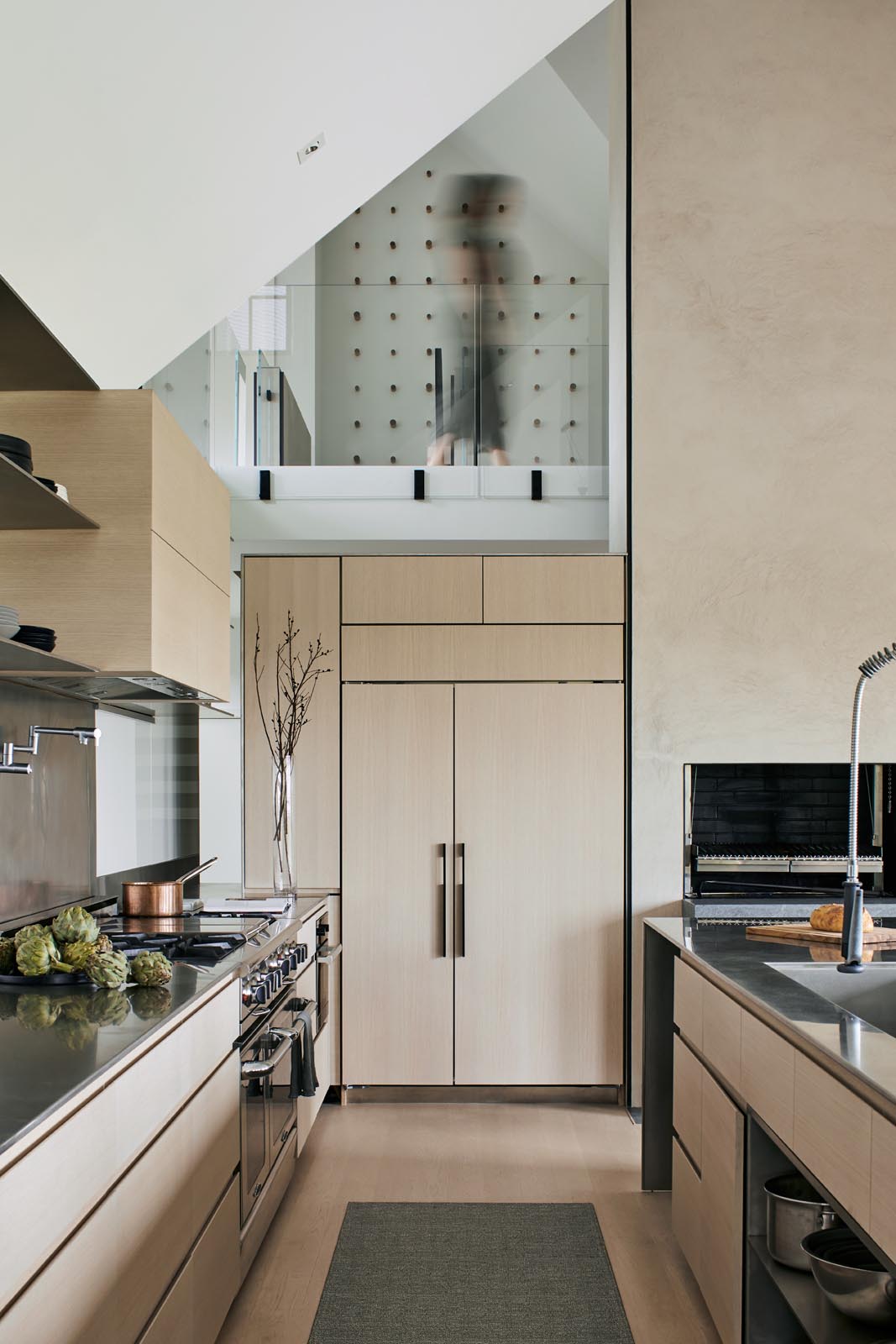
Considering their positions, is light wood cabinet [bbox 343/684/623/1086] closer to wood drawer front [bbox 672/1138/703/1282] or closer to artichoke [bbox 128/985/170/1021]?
wood drawer front [bbox 672/1138/703/1282]

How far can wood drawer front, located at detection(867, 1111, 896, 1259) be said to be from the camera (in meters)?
1.56

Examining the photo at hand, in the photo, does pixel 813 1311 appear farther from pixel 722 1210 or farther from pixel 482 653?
pixel 482 653

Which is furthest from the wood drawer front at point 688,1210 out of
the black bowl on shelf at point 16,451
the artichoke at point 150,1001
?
the black bowl on shelf at point 16,451

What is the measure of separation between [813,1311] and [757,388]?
3547mm

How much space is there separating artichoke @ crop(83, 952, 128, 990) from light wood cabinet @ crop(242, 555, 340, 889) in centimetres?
224

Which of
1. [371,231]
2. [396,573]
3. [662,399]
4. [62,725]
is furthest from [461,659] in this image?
[371,231]

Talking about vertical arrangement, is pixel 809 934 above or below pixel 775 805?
below

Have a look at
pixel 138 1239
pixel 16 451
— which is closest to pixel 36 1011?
pixel 138 1239

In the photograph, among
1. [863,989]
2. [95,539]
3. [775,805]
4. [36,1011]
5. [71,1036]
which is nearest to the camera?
[71,1036]

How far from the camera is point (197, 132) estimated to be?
3080mm

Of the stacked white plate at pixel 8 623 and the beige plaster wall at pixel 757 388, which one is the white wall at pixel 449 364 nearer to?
the beige plaster wall at pixel 757 388

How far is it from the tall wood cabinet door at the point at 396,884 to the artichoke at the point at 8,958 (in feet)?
7.45

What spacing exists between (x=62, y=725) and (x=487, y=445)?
303cm

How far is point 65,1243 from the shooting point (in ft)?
5.16
